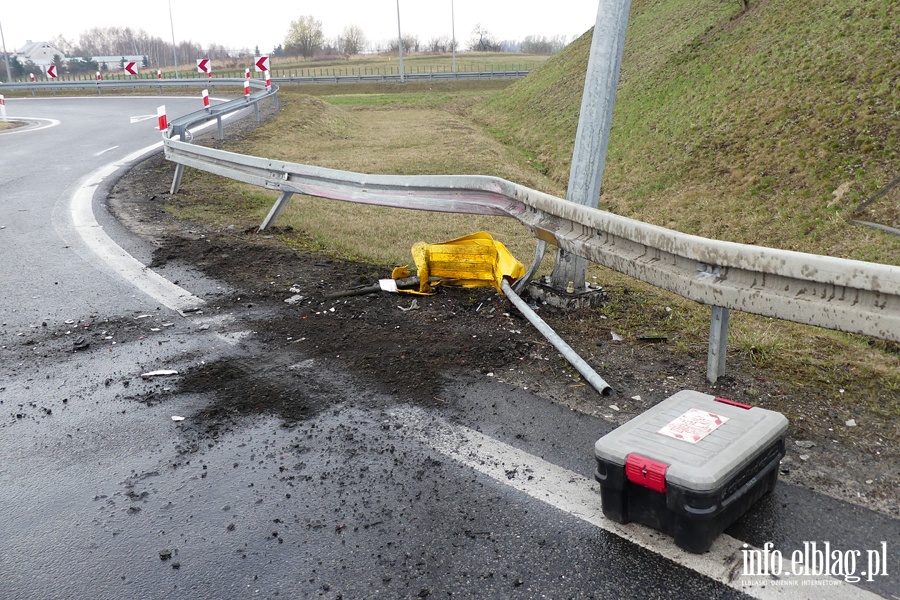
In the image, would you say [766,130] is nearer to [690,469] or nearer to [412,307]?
[412,307]

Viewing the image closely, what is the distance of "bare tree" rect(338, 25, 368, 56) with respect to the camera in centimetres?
11312

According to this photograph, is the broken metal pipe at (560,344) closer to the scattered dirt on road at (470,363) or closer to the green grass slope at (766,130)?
the scattered dirt on road at (470,363)

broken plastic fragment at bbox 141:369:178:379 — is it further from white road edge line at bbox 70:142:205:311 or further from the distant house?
the distant house

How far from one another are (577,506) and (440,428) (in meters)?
0.95

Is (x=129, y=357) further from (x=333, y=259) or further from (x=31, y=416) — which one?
(x=333, y=259)

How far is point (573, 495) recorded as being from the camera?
3.16 m

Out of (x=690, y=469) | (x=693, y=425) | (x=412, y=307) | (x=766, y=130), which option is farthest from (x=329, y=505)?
(x=766, y=130)

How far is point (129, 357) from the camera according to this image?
15.9ft

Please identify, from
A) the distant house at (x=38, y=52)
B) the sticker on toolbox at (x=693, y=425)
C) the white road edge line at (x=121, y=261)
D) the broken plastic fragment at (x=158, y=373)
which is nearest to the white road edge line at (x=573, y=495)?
the sticker on toolbox at (x=693, y=425)

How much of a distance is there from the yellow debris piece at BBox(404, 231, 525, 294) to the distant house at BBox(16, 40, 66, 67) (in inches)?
3831

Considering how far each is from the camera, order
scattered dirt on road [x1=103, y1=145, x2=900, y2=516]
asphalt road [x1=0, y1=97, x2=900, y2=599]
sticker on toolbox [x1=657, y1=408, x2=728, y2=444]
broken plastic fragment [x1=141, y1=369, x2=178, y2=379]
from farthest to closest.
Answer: broken plastic fragment [x1=141, y1=369, x2=178, y2=379] → scattered dirt on road [x1=103, y1=145, x2=900, y2=516] → sticker on toolbox [x1=657, y1=408, x2=728, y2=444] → asphalt road [x1=0, y1=97, x2=900, y2=599]

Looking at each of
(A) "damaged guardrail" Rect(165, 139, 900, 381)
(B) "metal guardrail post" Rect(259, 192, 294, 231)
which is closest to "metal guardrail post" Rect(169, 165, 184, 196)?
(B) "metal guardrail post" Rect(259, 192, 294, 231)

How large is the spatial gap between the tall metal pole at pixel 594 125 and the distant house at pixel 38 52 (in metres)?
98.0

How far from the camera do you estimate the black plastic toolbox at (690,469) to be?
8.89 ft
